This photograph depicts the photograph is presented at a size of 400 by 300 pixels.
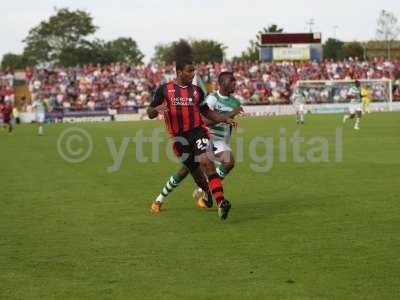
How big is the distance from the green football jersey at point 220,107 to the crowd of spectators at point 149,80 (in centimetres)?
4124

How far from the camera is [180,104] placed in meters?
11.4

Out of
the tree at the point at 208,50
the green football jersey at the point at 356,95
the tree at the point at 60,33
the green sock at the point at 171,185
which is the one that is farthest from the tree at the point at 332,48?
the green sock at the point at 171,185

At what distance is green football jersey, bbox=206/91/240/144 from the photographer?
502 inches

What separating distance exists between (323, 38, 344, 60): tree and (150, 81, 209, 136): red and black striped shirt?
10391 cm

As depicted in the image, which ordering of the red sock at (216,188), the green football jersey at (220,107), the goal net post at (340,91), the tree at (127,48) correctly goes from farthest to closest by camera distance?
1. the tree at (127,48)
2. the goal net post at (340,91)
3. the green football jersey at (220,107)
4. the red sock at (216,188)

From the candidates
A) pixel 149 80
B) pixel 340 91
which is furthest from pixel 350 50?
pixel 149 80

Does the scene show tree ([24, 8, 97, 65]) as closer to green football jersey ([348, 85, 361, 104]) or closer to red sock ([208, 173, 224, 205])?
green football jersey ([348, 85, 361, 104])

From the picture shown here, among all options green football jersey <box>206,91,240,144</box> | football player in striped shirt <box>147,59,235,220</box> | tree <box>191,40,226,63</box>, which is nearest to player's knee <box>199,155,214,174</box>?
football player in striped shirt <box>147,59,235,220</box>

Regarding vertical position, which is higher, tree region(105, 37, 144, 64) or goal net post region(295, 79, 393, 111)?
tree region(105, 37, 144, 64)

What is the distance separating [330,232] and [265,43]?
68.4m

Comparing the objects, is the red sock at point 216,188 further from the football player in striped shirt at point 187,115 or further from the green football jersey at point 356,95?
the green football jersey at point 356,95

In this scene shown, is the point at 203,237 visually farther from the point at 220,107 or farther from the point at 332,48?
the point at 332,48

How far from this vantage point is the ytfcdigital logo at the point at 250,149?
21047 millimetres

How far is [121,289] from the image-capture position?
7.15 m
